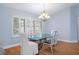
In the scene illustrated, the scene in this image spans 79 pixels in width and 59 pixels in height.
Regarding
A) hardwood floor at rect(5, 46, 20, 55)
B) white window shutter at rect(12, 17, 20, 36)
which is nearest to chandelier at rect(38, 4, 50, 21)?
white window shutter at rect(12, 17, 20, 36)

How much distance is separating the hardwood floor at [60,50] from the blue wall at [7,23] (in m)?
→ 0.15

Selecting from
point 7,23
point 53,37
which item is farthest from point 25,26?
point 53,37

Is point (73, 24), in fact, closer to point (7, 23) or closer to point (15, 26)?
point (15, 26)

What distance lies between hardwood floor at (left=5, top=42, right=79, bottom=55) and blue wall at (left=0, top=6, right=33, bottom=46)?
153 millimetres

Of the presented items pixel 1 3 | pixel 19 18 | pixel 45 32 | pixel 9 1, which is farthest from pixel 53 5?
pixel 1 3

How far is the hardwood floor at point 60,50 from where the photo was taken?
69.0 inches

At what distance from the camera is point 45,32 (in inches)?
70.7

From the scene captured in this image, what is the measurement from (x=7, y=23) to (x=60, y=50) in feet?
3.54

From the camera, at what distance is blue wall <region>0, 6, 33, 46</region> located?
173 centimetres

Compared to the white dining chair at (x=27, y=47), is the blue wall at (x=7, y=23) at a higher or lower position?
higher

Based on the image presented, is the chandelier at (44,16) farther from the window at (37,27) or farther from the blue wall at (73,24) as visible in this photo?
the blue wall at (73,24)

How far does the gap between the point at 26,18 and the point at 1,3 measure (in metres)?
0.53

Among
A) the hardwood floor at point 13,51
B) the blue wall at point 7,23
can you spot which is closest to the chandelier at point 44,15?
the blue wall at point 7,23

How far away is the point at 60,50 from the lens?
1786 millimetres
